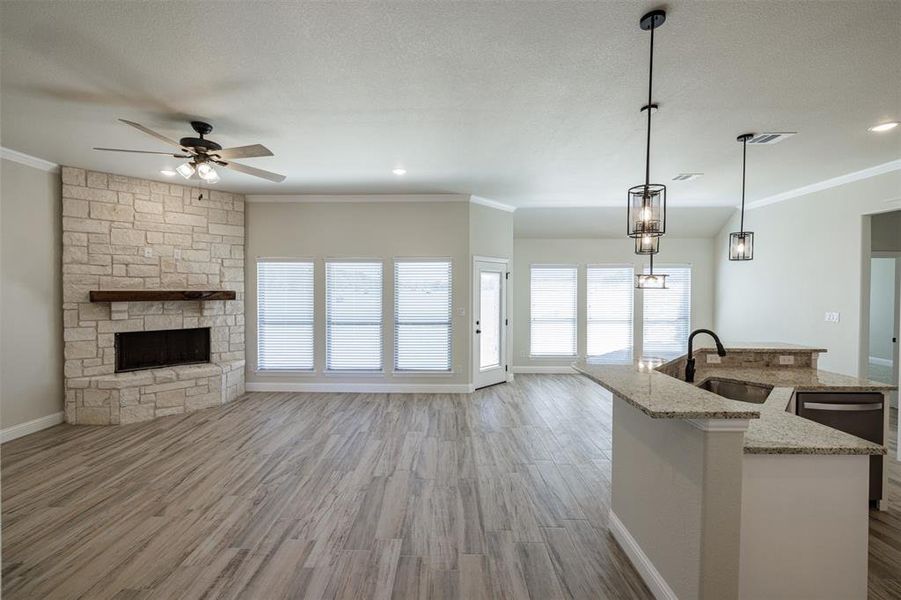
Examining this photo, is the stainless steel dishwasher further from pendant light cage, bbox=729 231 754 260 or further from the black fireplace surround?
the black fireplace surround

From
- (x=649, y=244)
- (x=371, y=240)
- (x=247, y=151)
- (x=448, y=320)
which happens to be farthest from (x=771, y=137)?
(x=371, y=240)

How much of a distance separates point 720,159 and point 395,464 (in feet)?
14.9

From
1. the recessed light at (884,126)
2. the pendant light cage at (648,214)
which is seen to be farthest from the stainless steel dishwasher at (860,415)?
the recessed light at (884,126)

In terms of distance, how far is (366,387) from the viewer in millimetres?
5871

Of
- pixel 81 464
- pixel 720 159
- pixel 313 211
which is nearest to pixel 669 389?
pixel 720 159

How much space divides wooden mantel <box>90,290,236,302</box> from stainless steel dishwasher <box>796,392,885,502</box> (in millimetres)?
6402

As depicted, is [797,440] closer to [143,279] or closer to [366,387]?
[366,387]

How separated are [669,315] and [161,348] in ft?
27.1

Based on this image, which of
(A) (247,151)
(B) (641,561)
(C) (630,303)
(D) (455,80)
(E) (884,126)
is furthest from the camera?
(C) (630,303)

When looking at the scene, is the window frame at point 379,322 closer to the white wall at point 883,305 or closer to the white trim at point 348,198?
the white trim at point 348,198

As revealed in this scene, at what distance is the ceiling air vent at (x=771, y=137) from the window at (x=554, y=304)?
383 cm

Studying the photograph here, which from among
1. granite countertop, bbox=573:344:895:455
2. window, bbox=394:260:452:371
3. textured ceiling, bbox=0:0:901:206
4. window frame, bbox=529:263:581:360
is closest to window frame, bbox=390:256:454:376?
window, bbox=394:260:452:371

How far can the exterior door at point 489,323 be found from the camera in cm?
596

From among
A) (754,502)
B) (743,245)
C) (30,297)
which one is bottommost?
(754,502)
